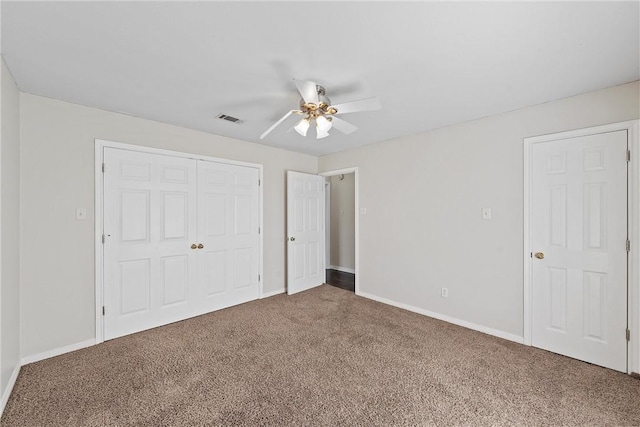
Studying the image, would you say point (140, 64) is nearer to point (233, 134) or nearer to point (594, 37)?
point (233, 134)

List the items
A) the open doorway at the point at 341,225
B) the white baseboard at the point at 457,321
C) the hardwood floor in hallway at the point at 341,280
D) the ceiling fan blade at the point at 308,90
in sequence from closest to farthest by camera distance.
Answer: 1. the ceiling fan blade at the point at 308,90
2. the white baseboard at the point at 457,321
3. the hardwood floor in hallway at the point at 341,280
4. the open doorway at the point at 341,225

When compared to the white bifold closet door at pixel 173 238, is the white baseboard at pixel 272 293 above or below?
below

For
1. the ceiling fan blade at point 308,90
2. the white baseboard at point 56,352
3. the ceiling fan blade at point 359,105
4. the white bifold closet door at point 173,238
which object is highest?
the ceiling fan blade at point 308,90

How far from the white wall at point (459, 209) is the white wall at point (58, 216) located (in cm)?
320

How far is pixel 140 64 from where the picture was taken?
186 cm

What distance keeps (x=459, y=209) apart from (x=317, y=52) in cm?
235

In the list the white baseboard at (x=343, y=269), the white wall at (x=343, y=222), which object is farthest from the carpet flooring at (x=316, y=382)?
the white wall at (x=343, y=222)

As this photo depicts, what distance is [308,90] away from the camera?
1.91 m

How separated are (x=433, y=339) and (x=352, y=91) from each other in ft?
8.29

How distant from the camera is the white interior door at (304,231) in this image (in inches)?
164

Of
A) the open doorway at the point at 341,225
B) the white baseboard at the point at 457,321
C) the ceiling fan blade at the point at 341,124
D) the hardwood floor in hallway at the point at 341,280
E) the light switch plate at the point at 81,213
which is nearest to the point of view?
the ceiling fan blade at the point at 341,124

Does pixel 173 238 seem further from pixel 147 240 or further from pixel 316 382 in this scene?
pixel 316 382

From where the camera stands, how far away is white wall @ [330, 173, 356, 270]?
18.8 ft

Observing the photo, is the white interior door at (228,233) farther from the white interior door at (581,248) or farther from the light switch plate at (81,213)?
the white interior door at (581,248)
